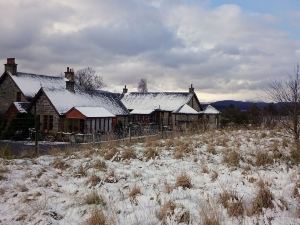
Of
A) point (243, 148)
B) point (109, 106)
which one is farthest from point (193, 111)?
point (243, 148)

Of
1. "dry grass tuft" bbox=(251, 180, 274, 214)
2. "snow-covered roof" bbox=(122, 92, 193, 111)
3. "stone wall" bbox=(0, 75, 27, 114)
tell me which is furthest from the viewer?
"snow-covered roof" bbox=(122, 92, 193, 111)

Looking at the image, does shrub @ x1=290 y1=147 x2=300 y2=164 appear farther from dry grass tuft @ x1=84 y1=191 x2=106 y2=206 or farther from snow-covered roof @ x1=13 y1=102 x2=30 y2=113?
snow-covered roof @ x1=13 y1=102 x2=30 y2=113

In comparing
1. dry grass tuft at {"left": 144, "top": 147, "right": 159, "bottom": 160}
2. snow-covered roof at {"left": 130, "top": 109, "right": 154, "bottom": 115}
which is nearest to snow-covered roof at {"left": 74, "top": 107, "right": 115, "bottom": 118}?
snow-covered roof at {"left": 130, "top": 109, "right": 154, "bottom": 115}

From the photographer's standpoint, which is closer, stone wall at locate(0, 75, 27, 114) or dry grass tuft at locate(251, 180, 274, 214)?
dry grass tuft at locate(251, 180, 274, 214)

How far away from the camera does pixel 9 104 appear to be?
43406 mm

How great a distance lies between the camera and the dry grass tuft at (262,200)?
610 cm

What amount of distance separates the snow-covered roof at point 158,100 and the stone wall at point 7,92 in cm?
1657

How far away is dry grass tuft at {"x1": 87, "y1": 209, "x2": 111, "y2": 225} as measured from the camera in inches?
227

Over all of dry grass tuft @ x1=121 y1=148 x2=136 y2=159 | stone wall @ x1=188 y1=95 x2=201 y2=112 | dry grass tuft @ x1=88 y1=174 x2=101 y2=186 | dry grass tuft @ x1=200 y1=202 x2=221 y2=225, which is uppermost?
stone wall @ x1=188 y1=95 x2=201 y2=112

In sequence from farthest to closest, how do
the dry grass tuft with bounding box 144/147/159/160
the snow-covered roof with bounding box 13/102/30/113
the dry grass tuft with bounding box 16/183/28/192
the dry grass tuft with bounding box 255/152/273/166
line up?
the snow-covered roof with bounding box 13/102/30/113, the dry grass tuft with bounding box 144/147/159/160, the dry grass tuft with bounding box 255/152/273/166, the dry grass tuft with bounding box 16/183/28/192

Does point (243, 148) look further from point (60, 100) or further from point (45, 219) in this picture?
point (60, 100)

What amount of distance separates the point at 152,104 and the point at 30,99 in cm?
1748

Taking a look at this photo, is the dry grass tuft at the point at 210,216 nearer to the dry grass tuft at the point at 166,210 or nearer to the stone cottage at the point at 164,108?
the dry grass tuft at the point at 166,210

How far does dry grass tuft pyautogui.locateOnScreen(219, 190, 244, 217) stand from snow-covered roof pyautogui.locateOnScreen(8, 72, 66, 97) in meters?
36.3
